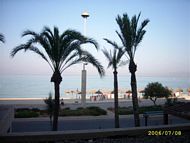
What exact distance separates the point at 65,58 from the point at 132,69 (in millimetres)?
4048

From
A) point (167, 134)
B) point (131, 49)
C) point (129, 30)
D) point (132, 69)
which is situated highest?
point (129, 30)

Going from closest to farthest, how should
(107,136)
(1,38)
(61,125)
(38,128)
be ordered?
(107,136), (1,38), (38,128), (61,125)

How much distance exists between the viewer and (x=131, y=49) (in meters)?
14.1

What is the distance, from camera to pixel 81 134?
17.0ft

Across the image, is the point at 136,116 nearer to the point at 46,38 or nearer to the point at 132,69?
the point at 132,69

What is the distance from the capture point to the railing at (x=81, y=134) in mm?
4809

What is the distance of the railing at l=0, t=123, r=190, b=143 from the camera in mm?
4809

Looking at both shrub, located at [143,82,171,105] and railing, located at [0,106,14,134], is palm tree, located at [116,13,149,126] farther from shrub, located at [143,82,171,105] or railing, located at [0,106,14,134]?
shrub, located at [143,82,171,105]

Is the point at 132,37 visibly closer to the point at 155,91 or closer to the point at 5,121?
the point at 5,121

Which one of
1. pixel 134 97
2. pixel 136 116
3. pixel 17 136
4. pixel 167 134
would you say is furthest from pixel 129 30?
pixel 17 136

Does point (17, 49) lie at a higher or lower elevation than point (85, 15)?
lower

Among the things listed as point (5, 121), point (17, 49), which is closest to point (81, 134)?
point (5, 121)

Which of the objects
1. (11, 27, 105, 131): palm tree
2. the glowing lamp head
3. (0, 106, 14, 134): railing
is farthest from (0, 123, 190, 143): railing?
the glowing lamp head

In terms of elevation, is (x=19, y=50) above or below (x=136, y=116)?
above
